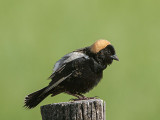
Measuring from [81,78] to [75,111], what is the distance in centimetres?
159

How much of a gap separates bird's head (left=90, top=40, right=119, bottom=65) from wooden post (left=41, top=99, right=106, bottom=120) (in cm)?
182

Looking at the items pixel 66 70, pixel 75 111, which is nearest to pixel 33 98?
pixel 66 70

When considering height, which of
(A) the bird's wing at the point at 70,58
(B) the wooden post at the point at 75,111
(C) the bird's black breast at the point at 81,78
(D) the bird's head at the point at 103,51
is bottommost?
(B) the wooden post at the point at 75,111

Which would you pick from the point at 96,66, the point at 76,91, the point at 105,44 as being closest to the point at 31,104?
the point at 76,91

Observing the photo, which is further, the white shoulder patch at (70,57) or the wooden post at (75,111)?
the white shoulder patch at (70,57)

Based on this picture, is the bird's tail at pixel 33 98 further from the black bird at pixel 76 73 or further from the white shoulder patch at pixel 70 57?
the white shoulder patch at pixel 70 57

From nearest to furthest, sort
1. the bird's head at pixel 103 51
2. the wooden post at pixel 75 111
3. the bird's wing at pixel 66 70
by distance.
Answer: the wooden post at pixel 75 111 → the bird's wing at pixel 66 70 → the bird's head at pixel 103 51

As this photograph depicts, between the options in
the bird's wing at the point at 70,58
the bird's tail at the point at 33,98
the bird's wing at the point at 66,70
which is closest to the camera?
the bird's tail at the point at 33,98

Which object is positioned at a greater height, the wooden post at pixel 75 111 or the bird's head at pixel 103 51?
the bird's head at pixel 103 51

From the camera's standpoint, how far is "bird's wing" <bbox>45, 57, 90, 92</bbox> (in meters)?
4.36

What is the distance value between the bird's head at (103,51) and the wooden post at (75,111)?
1818mm

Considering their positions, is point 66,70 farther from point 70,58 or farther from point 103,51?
point 103,51

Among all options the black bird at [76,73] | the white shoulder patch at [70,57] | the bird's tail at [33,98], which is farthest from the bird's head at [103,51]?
the bird's tail at [33,98]

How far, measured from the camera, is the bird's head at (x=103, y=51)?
4.73m
